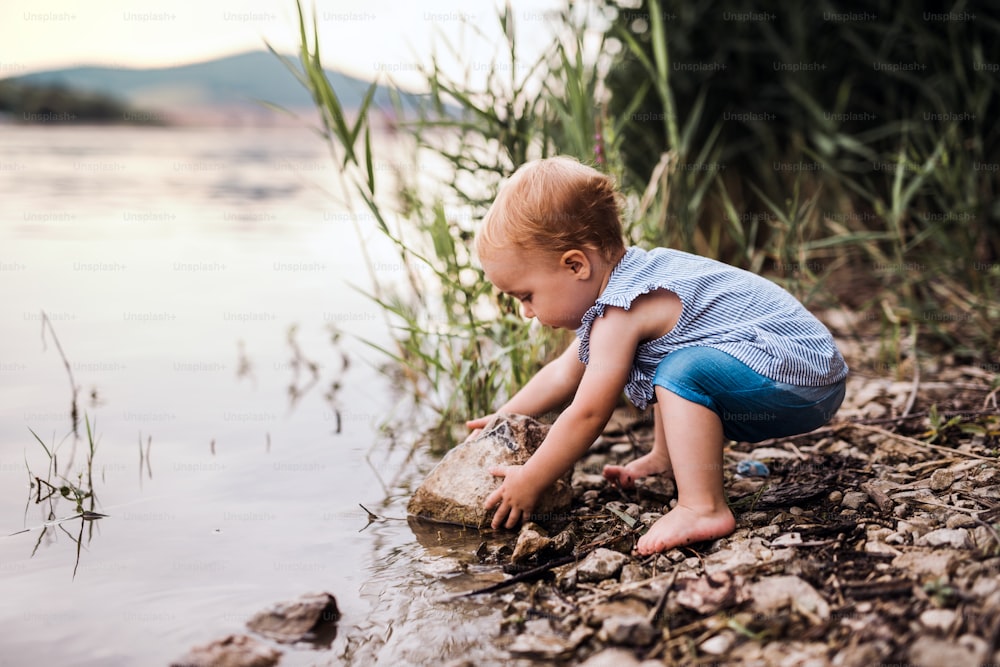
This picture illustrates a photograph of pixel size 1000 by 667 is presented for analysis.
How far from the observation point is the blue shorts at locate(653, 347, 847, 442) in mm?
2150

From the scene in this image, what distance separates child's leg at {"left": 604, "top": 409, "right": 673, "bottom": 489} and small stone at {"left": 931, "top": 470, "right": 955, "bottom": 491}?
2.20 ft

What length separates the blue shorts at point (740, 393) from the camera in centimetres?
215

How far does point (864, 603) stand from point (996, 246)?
3.21 metres

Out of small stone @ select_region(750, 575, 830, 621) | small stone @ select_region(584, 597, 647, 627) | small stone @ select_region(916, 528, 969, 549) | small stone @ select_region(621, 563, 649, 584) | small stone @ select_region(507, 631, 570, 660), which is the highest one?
small stone @ select_region(916, 528, 969, 549)

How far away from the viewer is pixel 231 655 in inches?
65.8

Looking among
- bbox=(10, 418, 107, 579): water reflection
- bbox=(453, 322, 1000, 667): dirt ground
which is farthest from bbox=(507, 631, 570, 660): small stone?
bbox=(10, 418, 107, 579): water reflection

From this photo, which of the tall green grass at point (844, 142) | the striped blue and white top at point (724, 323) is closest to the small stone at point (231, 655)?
the striped blue and white top at point (724, 323)

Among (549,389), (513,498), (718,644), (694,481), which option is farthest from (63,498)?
(718,644)

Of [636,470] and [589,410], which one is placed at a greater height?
[589,410]

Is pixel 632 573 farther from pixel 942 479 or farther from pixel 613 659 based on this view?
pixel 942 479

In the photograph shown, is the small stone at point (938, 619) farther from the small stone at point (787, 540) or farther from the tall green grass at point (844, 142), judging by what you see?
the tall green grass at point (844, 142)

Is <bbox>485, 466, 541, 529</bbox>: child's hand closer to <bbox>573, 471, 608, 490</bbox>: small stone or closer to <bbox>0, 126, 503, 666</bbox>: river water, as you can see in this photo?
<bbox>0, 126, 503, 666</bbox>: river water

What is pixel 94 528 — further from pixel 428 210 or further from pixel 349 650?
pixel 428 210

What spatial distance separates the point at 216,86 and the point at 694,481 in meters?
2.36
